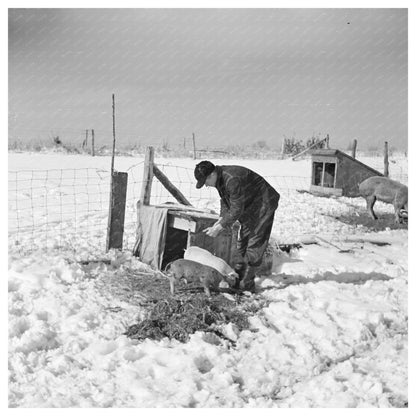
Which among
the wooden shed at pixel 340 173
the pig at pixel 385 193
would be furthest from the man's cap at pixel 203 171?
the wooden shed at pixel 340 173

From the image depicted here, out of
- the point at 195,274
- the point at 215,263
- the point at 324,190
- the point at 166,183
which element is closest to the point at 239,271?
the point at 215,263

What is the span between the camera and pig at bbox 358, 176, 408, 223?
11695 millimetres

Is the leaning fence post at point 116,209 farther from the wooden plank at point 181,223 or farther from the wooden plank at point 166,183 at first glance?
the wooden plank at point 181,223

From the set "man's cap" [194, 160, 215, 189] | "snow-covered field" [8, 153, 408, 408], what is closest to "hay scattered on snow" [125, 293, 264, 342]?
"snow-covered field" [8, 153, 408, 408]

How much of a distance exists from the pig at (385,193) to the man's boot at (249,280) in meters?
6.58

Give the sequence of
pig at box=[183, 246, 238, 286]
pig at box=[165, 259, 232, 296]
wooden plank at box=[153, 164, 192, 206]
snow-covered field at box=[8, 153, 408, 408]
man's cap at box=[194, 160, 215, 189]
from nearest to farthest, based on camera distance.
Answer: snow-covered field at box=[8, 153, 408, 408], man's cap at box=[194, 160, 215, 189], pig at box=[165, 259, 232, 296], pig at box=[183, 246, 238, 286], wooden plank at box=[153, 164, 192, 206]

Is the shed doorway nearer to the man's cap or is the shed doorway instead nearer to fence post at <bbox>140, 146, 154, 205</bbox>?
fence post at <bbox>140, 146, 154, 205</bbox>

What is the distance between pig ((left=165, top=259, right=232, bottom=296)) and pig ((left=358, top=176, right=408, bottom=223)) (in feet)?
23.3

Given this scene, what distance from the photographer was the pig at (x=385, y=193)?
1170 cm

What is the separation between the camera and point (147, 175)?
25.4ft

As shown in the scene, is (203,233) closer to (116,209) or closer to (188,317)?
(116,209)

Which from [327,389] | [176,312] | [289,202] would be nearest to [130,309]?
[176,312]

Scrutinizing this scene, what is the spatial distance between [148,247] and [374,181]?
7.12m
